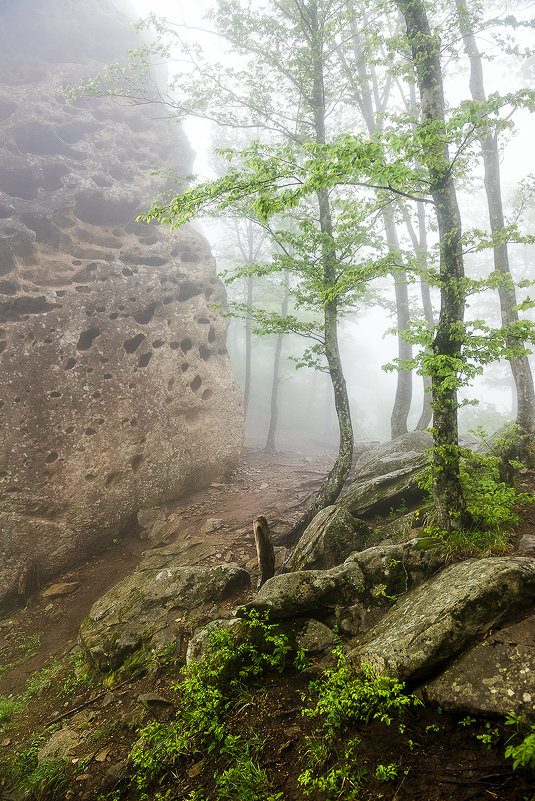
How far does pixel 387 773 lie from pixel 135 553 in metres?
9.13

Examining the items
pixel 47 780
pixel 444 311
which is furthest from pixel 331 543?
pixel 47 780

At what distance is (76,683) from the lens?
20.5ft

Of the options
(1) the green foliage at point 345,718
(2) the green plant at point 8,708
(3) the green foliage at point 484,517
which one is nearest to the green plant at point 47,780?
(2) the green plant at point 8,708

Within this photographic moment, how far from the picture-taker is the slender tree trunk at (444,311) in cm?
550

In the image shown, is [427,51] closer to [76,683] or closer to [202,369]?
[202,369]

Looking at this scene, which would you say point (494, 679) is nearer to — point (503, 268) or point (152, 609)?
point (152, 609)

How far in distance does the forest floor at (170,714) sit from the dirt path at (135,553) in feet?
0.11

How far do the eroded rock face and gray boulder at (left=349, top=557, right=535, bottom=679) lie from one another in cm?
917

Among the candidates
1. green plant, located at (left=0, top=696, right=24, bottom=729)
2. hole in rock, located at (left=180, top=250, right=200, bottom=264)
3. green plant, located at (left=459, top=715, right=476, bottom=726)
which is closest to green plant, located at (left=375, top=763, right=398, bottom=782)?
green plant, located at (left=459, top=715, right=476, bottom=726)

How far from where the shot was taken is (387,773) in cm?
285

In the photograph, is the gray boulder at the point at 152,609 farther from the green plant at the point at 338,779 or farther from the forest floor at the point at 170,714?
the green plant at the point at 338,779

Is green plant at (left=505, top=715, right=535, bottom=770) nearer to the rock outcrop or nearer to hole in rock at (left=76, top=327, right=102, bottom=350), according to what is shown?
the rock outcrop

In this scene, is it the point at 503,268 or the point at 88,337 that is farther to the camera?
the point at 88,337

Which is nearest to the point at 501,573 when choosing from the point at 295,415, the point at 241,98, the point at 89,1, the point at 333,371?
the point at 333,371
